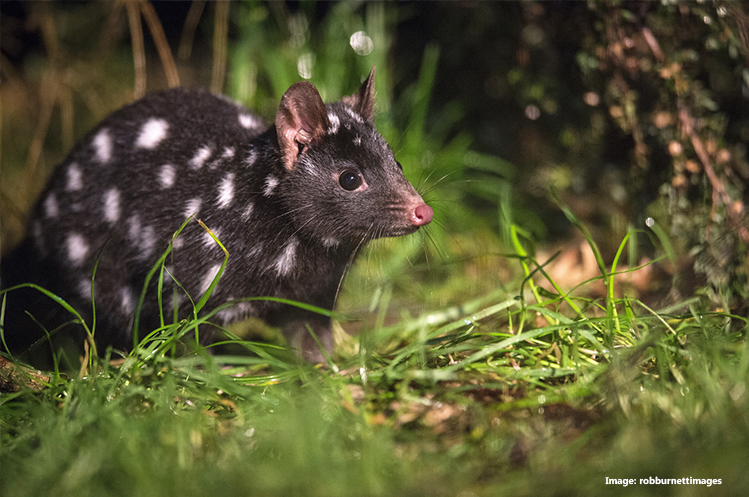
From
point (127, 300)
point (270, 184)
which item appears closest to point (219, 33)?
point (270, 184)

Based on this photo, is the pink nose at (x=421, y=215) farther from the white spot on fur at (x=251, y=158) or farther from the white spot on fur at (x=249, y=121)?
the white spot on fur at (x=249, y=121)

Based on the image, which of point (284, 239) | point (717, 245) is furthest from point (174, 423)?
point (717, 245)

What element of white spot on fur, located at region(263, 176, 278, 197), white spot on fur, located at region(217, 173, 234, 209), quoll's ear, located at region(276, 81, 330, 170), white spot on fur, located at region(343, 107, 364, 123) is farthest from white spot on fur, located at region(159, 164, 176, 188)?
white spot on fur, located at region(343, 107, 364, 123)

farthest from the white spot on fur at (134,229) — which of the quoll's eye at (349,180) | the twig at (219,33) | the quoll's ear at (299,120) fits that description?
the twig at (219,33)

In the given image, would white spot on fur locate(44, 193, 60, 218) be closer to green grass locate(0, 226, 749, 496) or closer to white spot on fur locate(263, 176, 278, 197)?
green grass locate(0, 226, 749, 496)

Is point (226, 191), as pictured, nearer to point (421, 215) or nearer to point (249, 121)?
point (249, 121)

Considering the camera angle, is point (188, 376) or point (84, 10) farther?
point (84, 10)

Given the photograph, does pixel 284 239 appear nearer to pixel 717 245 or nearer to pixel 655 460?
pixel 655 460
